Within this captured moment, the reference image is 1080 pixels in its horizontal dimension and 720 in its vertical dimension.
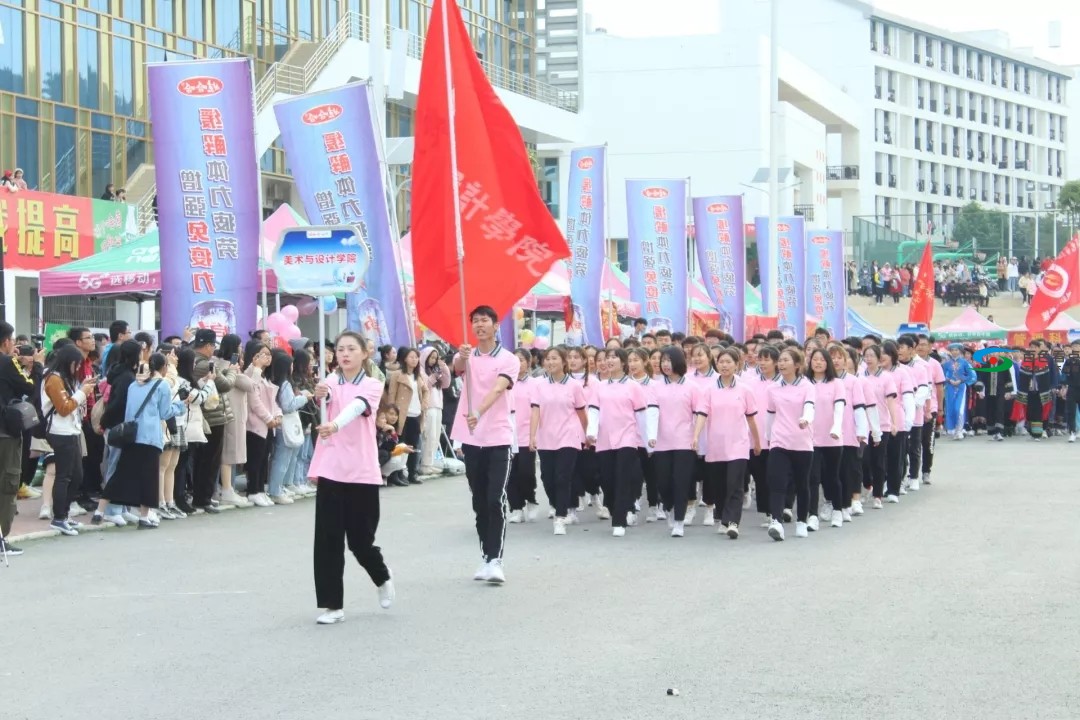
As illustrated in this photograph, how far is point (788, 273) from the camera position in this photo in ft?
116

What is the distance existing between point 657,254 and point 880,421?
475 inches

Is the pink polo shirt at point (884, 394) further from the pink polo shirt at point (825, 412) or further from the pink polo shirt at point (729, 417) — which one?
the pink polo shirt at point (729, 417)

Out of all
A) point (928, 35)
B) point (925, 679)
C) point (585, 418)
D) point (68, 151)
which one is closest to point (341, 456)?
point (925, 679)

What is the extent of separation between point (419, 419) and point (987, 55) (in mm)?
86141

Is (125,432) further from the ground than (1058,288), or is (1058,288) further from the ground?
(1058,288)

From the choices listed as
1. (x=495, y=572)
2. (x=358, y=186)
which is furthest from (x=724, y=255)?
(x=495, y=572)

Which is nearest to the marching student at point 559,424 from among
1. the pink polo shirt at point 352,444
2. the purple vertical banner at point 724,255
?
the pink polo shirt at point 352,444

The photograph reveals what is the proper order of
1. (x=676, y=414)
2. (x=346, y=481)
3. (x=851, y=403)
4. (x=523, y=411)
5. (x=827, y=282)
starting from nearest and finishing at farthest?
(x=346, y=481) → (x=676, y=414) → (x=851, y=403) → (x=523, y=411) → (x=827, y=282)

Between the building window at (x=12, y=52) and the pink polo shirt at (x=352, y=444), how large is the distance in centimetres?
2469

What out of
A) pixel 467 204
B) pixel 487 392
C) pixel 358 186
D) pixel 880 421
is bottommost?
pixel 880 421

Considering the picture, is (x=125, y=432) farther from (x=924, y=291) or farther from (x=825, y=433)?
(x=924, y=291)

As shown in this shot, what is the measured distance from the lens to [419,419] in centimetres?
1962

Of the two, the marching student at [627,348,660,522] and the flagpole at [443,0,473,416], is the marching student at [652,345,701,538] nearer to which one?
the marching student at [627,348,660,522]

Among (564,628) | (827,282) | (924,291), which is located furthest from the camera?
(827,282)
